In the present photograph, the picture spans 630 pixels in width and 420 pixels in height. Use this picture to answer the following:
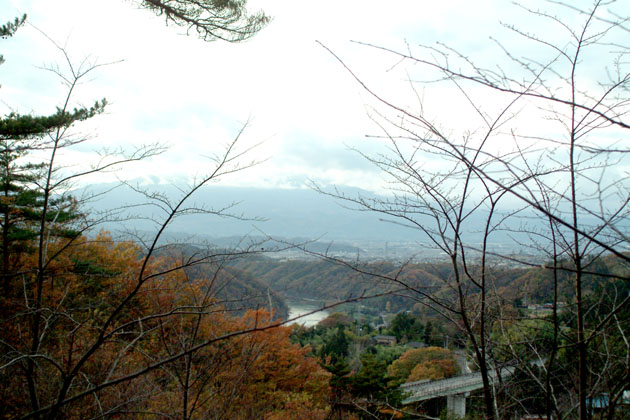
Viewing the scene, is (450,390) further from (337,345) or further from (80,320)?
(337,345)

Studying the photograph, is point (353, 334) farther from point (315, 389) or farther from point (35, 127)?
point (35, 127)

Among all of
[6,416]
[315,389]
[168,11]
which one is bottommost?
[315,389]

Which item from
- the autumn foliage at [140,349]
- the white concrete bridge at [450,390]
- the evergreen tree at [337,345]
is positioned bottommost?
the evergreen tree at [337,345]

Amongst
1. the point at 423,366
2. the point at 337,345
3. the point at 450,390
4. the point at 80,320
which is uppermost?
the point at 80,320

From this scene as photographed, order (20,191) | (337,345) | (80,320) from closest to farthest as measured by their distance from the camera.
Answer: (80,320), (20,191), (337,345)

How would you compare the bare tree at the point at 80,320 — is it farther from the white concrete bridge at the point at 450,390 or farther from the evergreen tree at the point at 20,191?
the white concrete bridge at the point at 450,390

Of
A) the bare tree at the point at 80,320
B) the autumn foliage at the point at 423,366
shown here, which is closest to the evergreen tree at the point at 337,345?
the autumn foliage at the point at 423,366

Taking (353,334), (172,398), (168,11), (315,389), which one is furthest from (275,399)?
(353,334)

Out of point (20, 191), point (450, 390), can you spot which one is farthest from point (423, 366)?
point (20, 191)

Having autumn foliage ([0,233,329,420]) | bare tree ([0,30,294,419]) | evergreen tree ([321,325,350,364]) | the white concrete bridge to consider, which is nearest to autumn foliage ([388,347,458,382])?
the white concrete bridge

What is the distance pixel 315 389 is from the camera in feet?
37.3

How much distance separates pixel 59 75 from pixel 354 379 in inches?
456

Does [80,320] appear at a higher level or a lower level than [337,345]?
higher

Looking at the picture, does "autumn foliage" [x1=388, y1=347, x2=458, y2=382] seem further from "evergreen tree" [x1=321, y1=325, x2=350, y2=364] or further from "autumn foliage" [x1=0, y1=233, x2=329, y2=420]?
"autumn foliage" [x1=0, y1=233, x2=329, y2=420]
